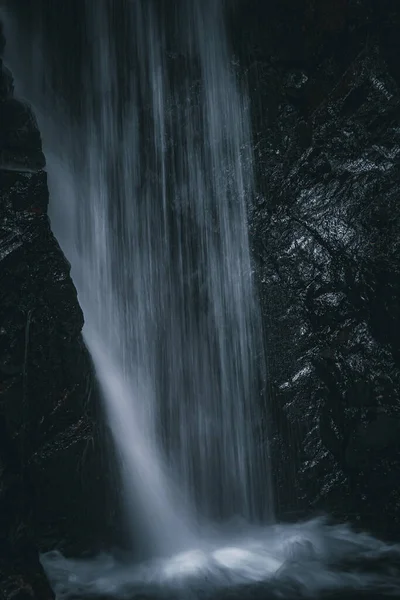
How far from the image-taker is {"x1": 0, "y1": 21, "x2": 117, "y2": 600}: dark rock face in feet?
21.5

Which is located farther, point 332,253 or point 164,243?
point 164,243

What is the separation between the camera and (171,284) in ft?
29.3

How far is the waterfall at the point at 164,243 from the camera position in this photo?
7738 mm

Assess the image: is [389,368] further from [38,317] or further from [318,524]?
[38,317]

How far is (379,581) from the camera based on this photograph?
592 cm

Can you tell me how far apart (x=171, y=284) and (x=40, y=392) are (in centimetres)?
295

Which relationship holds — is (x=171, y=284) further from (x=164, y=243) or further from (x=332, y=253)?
(x=332, y=253)

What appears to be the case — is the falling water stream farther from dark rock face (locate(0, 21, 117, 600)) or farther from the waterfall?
dark rock face (locate(0, 21, 117, 600))

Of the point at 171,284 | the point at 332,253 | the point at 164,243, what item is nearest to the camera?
the point at 332,253

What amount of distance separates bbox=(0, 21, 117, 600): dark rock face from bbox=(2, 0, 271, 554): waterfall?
643mm

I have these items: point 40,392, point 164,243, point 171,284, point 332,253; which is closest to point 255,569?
point 40,392

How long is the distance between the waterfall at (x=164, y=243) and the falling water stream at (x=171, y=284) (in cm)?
2

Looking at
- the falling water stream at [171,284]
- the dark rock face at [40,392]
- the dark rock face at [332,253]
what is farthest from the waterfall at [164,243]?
the dark rock face at [40,392]

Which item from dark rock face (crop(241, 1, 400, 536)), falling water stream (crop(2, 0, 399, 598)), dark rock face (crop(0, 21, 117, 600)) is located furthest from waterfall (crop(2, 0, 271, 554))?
dark rock face (crop(0, 21, 117, 600))
